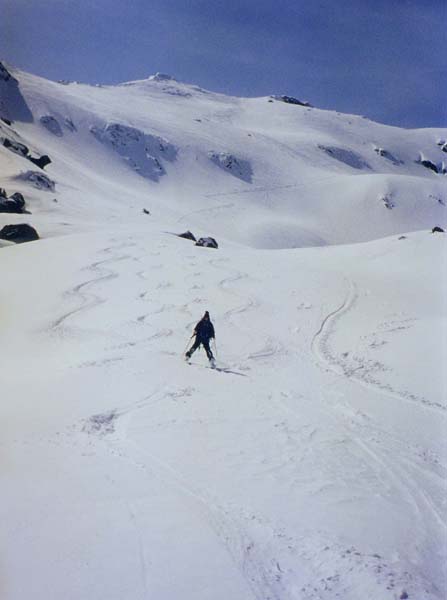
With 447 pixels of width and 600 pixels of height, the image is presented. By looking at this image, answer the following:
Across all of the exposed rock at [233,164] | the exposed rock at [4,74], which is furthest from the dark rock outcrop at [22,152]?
the exposed rock at [233,164]

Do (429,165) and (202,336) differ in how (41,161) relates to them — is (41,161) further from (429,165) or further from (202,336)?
(429,165)

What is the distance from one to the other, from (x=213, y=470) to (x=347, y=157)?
4951 inches

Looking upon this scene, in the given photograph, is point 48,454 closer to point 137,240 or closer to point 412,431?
point 412,431

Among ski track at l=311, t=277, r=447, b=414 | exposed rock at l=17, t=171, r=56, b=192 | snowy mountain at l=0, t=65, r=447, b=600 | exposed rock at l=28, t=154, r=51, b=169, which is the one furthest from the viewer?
exposed rock at l=28, t=154, r=51, b=169

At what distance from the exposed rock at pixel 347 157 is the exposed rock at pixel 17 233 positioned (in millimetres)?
99703

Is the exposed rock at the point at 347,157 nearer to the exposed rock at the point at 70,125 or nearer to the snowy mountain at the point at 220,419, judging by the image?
the exposed rock at the point at 70,125

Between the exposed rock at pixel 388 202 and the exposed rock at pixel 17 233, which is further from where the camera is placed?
the exposed rock at pixel 388 202

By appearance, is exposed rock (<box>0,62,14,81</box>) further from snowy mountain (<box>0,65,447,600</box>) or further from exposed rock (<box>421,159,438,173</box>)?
exposed rock (<box>421,159,438,173</box>)

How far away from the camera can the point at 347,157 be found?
12656cm

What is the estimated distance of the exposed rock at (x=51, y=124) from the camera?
3546 inches

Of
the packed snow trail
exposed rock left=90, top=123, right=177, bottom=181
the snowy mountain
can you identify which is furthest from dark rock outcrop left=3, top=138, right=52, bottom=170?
the packed snow trail

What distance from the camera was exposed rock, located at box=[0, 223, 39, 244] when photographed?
34.1 metres

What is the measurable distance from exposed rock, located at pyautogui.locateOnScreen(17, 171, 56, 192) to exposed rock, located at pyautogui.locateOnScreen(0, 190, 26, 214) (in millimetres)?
9085

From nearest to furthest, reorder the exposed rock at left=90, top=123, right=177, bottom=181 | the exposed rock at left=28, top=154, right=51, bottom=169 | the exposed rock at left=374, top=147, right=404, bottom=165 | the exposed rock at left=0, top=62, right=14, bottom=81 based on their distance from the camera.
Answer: the exposed rock at left=28, top=154, right=51, bottom=169
the exposed rock at left=90, top=123, right=177, bottom=181
the exposed rock at left=0, top=62, right=14, bottom=81
the exposed rock at left=374, top=147, right=404, bottom=165
